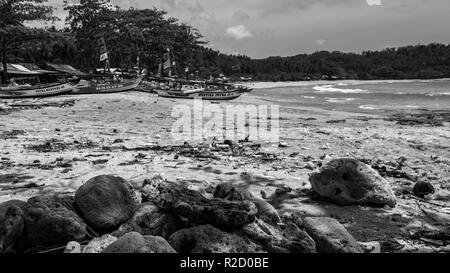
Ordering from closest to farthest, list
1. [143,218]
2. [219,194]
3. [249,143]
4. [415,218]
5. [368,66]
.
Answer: [143,218] < [219,194] < [415,218] < [249,143] < [368,66]

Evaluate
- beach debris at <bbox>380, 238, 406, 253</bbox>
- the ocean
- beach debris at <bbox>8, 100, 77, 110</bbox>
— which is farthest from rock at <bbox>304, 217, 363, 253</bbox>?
the ocean

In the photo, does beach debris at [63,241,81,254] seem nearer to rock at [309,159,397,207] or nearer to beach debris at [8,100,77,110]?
rock at [309,159,397,207]

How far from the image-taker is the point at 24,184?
6590mm

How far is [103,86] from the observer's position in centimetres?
2866

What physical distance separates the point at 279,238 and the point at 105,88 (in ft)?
87.7

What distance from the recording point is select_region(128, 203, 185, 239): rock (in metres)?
4.24

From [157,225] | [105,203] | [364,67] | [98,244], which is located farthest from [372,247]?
[364,67]

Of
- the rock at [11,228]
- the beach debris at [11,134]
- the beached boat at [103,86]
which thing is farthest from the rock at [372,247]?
the beached boat at [103,86]

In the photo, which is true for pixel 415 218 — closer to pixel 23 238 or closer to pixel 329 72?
pixel 23 238

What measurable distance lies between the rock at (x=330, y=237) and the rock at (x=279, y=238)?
14cm

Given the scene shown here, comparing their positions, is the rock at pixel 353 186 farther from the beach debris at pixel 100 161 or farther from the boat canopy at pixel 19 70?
the boat canopy at pixel 19 70

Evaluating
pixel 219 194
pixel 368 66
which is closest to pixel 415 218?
pixel 219 194

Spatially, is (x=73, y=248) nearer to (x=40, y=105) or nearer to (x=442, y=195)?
(x=442, y=195)

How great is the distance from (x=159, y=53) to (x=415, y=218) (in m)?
43.7
